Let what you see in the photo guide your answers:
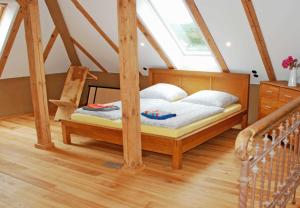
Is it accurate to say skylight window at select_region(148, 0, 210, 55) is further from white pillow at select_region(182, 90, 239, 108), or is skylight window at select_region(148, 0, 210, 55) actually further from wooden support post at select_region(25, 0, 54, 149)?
wooden support post at select_region(25, 0, 54, 149)

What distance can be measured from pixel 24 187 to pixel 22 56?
326 cm

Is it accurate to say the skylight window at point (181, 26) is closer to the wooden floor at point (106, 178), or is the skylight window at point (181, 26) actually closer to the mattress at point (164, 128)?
the mattress at point (164, 128)

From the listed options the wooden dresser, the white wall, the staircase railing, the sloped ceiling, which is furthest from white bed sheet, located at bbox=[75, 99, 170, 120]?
the staircase railing

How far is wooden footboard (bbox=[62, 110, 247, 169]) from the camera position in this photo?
339cm

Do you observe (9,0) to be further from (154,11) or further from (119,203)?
(119,203)

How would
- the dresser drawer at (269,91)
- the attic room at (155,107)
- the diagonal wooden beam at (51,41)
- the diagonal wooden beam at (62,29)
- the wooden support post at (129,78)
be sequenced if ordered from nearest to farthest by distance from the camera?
the attic room at (155,107), the wooden support post at (129,78), the dresser drawer at (269,91), the diagonal wooden beam at (62,29), the diagonal wooden beam at (51,41)

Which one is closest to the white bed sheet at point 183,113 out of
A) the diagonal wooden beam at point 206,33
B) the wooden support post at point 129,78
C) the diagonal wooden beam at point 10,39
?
the wooden support post at point 129,78

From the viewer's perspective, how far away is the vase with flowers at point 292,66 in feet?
13.1

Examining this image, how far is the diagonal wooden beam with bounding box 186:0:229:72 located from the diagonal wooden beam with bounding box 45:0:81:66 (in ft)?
8.04

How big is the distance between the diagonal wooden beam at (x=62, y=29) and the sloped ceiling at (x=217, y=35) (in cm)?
8

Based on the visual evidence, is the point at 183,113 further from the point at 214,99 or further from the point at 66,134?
the point at 66,134

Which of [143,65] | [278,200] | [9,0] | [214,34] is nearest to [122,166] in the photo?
[278,200]

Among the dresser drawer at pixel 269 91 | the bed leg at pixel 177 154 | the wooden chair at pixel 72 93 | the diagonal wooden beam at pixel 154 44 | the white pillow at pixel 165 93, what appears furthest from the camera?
the wooden chair at pixel 72 93

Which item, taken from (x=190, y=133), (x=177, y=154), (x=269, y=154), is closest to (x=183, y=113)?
(x=190, y=133)
